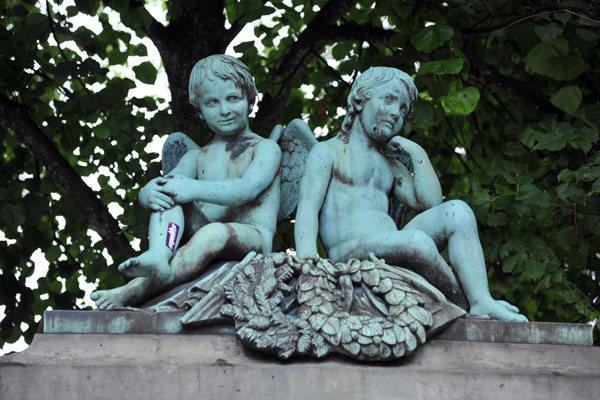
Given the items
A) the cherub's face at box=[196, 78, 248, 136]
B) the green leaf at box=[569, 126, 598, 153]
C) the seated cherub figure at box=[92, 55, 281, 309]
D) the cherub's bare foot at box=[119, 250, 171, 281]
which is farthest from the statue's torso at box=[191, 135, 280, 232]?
the green leaf at box=[569, 126, 598, 153]

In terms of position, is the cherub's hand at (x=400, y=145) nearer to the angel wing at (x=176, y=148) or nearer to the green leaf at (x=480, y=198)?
the angel wing at (x=176, y=148)

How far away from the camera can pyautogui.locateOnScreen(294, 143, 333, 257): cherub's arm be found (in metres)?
5.25

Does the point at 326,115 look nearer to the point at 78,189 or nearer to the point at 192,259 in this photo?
the point at 78,189

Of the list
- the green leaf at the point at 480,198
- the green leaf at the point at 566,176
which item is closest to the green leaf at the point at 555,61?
the green leaf at the point at 566,176

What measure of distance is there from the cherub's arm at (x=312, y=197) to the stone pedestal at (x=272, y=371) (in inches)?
29.8

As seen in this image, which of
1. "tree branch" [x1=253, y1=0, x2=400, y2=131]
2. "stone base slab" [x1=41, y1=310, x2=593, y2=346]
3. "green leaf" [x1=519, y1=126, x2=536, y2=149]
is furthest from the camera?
"tree branch" [x1=253, y1=0, x2=400, y2=131]

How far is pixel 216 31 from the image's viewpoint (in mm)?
8570

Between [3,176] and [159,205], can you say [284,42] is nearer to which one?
[3,176]

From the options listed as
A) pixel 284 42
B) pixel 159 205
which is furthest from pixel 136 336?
pixel 284 42

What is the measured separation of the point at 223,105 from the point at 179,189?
0.63 meters

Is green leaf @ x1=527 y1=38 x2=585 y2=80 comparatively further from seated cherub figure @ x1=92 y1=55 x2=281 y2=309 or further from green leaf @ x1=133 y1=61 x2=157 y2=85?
green leaf @ x1=133 y1=61 x2=157 y2=85

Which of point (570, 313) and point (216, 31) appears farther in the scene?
point (570, 313)

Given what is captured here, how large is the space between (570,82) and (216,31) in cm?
295

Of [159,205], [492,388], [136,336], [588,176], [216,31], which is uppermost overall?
[216,31]
